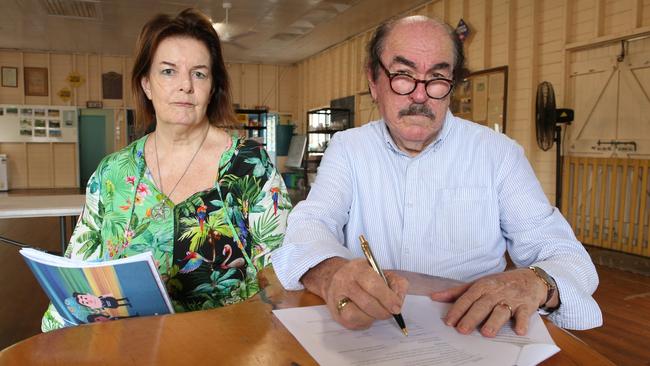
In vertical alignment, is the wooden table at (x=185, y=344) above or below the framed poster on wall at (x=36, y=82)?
below

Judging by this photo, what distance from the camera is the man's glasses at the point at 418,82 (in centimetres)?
145

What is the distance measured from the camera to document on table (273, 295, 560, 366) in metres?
0.73

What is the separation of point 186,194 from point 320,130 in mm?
9750

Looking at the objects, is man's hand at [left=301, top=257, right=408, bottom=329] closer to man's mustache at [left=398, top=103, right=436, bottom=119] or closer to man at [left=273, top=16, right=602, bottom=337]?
man at [left=273, top=16, right=602, bottom=337]

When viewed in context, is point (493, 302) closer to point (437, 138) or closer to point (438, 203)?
point (438, 203)

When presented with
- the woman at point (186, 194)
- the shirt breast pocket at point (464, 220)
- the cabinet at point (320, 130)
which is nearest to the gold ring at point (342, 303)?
the shirt breast pocket at point (464, 220)

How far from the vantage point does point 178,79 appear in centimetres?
167

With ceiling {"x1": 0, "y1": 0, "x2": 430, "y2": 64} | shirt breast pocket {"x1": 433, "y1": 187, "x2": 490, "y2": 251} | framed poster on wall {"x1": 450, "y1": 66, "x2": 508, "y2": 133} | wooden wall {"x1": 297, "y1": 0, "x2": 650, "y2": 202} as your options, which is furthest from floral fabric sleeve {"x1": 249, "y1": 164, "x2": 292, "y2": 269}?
ceiling {"x1": 0, "y1": 0, "x2": 430, "y2": 64}

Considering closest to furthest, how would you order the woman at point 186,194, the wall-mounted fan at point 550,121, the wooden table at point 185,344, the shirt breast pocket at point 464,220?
1. the wooden table at point 185,344
2. the shirt breast pocket at point 464,220
3. the woman at point 186,194
4. the wall-mounted fan at point 550,121

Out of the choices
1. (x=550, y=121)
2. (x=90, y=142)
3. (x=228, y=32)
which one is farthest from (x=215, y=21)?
(x=90, y=142)

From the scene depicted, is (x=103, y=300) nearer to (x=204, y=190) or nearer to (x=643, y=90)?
(x=204, y=190)

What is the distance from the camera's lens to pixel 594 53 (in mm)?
5473

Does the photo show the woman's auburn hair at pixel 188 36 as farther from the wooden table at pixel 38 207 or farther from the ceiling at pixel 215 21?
the ceiling at pixel 215 21

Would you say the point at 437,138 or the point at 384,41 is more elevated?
the point at 384,41
